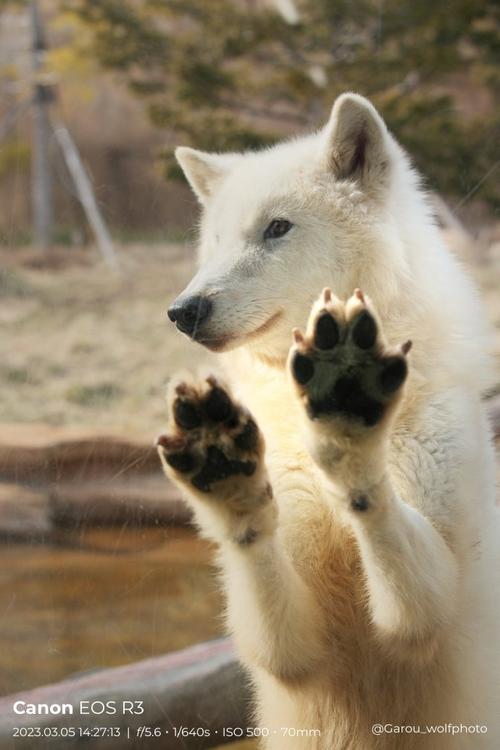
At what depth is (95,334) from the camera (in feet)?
8.54

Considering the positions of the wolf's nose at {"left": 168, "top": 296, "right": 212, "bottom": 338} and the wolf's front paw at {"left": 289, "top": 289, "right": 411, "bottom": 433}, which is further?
the wolf's nose at {"left": 168, "top": 296, "right": 212, "bottom": 338}

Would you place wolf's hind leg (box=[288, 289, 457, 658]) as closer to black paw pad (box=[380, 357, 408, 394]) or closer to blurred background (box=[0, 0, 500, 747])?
black paw pad (box=[380, 357, 408, 394])

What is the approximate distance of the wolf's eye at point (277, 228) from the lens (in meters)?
1.73

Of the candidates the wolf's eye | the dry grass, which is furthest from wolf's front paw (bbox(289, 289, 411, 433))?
the dry grass

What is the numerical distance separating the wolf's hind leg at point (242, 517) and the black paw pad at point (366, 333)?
8.4 inches

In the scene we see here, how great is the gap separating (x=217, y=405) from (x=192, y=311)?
33 cm

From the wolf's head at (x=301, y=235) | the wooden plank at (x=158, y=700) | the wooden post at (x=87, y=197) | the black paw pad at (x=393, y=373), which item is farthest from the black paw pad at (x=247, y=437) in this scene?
the wooden plank at (x=158, y=700)

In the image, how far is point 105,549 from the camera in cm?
192

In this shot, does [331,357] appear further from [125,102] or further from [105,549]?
[125,102]

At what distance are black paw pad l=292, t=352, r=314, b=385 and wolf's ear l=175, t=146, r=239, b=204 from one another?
2.30ft

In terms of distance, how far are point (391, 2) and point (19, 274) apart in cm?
133

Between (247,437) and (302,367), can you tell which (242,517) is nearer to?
(247,437)

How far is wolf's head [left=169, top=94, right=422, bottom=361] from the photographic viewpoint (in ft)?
5.43

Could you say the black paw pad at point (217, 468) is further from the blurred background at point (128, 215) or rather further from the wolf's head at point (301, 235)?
the blurred background at point (128, 215)
